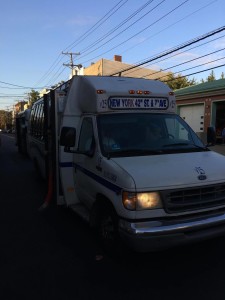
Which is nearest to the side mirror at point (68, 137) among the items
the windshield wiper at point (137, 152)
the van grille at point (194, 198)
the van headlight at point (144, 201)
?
the windshield wiper at point (137, 152)

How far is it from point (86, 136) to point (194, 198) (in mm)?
2194

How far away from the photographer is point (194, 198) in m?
4.37

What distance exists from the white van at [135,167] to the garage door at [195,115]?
2043 centimetres

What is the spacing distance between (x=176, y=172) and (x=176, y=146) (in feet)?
3.49

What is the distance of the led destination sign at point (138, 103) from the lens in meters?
5.65

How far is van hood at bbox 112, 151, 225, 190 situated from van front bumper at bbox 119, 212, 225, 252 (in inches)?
17.2

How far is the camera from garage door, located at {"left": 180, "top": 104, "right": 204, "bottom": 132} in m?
25.9

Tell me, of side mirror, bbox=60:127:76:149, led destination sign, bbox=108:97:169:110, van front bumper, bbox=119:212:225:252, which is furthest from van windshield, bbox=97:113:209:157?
van front bumper, bbox=119:212:225:252

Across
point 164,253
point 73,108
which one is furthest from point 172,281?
point 73,108

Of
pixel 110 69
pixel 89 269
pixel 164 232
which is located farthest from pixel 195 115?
pixel 110 69

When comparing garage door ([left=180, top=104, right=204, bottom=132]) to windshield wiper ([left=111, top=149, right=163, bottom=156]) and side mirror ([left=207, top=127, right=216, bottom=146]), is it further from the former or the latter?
windshield wiper ([left=111, top=149, right=163, bottom=156])

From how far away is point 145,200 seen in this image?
4.16 m

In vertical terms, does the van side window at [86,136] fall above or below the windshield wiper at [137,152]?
above

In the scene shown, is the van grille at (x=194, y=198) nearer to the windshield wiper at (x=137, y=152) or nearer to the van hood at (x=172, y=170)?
the van hood at (x=172, y=170)
